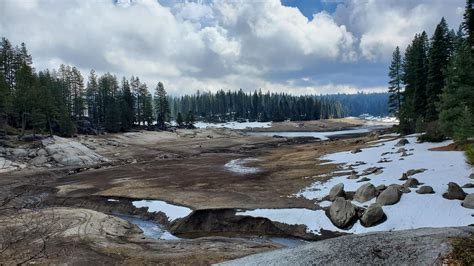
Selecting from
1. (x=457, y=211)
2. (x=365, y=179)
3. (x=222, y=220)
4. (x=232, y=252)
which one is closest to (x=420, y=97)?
(x=365, y=179)

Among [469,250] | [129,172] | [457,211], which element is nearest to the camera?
[469,250]

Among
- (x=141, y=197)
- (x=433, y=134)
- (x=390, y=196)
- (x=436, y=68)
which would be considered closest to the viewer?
(x=390, y=196)

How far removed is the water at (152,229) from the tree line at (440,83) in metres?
20.6

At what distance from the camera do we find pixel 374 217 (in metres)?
20.9

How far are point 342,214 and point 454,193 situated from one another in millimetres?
6480

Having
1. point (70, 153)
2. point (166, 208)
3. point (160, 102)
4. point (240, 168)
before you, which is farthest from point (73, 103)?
point (166, 208)

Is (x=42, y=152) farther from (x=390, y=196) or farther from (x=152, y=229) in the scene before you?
(x=390, y=196)

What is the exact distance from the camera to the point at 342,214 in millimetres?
22000

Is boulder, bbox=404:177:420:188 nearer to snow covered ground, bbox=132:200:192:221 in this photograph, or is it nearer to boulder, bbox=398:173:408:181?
boulder, bbox=398:173:408:181

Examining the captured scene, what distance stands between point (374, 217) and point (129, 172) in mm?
34659

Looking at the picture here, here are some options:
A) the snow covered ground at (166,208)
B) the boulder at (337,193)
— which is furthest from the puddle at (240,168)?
the boulder at (337,193)

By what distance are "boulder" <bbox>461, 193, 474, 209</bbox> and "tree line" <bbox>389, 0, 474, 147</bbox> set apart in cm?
523

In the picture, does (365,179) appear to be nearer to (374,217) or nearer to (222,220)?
(374,217)

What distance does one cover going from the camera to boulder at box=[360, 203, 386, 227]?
20844 millimetres
